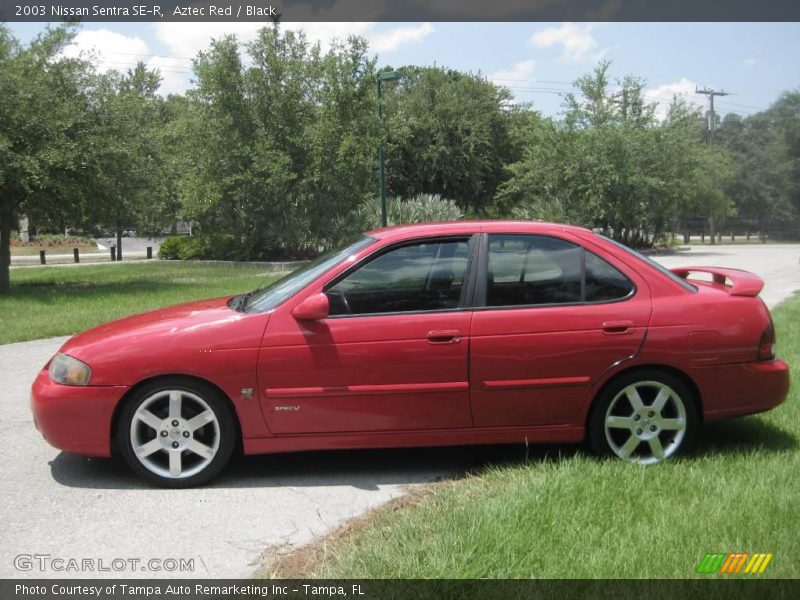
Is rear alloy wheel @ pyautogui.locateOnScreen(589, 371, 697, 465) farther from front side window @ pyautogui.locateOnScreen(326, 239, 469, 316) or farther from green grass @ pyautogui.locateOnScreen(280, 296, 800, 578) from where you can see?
front side window @ pyautogui.locateOnScreen(326, 239, 469, 316)

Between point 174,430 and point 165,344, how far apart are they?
0.52m

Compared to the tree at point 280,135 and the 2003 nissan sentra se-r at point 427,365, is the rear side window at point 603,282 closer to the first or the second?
the 2003 nissan sentra se-r at point 427,365

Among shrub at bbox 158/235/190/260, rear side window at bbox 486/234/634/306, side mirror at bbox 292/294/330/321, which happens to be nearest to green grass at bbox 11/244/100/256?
shrub at bbox 158/235/190/260

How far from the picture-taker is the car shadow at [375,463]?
488 cm

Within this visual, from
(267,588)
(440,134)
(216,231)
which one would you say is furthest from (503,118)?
(267,588)

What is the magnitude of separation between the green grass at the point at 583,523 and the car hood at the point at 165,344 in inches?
53.5

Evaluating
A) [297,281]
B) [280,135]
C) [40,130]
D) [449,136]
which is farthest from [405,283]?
[449,136]

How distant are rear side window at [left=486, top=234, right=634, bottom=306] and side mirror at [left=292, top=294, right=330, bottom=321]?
103 cm

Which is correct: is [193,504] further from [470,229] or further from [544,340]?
[470,229]

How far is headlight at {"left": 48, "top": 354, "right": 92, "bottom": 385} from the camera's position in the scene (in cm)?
467

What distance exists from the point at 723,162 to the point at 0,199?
4727cm

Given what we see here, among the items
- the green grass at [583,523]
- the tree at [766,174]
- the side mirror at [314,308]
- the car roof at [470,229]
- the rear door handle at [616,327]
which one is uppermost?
the tree at [766,174]

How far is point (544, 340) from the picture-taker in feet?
15.6

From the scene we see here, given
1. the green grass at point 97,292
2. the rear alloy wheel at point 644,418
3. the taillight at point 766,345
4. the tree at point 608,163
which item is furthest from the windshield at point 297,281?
the tree at point 608,163
